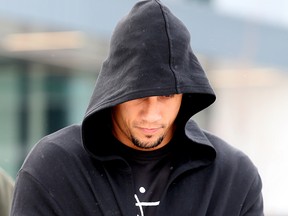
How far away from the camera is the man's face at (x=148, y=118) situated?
3.08 meters

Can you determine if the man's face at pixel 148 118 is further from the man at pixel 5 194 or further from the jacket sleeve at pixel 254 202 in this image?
the man at pixel 5 194

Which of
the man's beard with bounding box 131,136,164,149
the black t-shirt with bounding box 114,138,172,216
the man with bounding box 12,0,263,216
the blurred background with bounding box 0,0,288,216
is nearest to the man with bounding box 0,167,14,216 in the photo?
the man with bounding box 12,0,263,216

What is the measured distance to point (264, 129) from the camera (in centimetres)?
2781

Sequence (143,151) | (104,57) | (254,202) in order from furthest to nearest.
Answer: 1. (104,57)
2. (254,202)
3. (143,151)

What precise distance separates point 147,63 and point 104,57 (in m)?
20.4

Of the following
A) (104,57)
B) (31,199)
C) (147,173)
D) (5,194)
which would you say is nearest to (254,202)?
(147,173)

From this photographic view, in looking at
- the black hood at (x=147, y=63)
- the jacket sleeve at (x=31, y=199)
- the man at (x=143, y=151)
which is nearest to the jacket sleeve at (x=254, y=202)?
the man at (x=143, y=151)

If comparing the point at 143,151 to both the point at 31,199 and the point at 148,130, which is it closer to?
the point at 148,130

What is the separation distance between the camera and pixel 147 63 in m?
3.07

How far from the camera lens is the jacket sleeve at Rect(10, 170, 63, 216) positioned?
3.09m

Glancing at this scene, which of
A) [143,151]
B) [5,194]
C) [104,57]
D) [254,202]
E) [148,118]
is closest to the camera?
[148,118]

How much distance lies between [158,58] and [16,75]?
828 inches

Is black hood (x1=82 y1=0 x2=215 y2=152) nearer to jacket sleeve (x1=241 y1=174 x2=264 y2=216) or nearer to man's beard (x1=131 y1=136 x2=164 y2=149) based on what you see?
man's beard (x1=131 y1=136 x2=164 y2=149)

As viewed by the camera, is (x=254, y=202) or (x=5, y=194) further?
(x=5, y=194)
